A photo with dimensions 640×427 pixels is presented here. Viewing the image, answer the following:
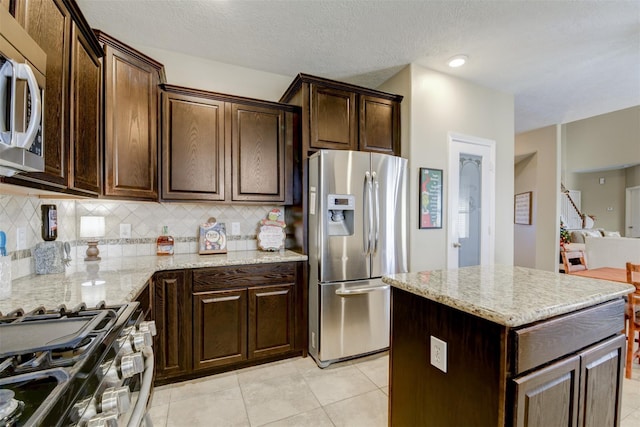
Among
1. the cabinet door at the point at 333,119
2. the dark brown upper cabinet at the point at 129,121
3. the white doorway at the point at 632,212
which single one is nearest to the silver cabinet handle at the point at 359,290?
the cabinet door at the point at 333,119

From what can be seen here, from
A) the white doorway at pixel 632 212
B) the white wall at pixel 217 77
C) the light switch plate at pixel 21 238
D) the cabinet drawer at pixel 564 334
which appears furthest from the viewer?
the white doorway at pixel 632 212

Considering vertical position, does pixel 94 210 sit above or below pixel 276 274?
above

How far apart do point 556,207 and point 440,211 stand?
329 centimetres

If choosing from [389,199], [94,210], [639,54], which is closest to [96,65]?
[94,210]

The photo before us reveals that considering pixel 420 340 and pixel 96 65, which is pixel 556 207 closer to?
pixel 420 340

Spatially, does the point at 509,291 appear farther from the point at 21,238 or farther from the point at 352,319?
the point at 21,238

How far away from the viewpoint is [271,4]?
2.01m

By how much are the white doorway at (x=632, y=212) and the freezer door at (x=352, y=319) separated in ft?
34.3

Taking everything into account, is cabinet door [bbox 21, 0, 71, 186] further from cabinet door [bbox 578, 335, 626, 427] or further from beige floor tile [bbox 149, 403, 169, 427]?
cabinet door [bbox 578, 335, 626, 427]

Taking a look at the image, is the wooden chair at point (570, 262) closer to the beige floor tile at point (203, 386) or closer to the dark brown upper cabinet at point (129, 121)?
the beige floor tile at point (203, 386)

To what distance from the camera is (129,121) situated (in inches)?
77.5

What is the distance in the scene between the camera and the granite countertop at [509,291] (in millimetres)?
957

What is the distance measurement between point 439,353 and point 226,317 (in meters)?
1.63

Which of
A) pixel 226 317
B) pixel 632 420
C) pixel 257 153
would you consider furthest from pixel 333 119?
pixel 632 420
